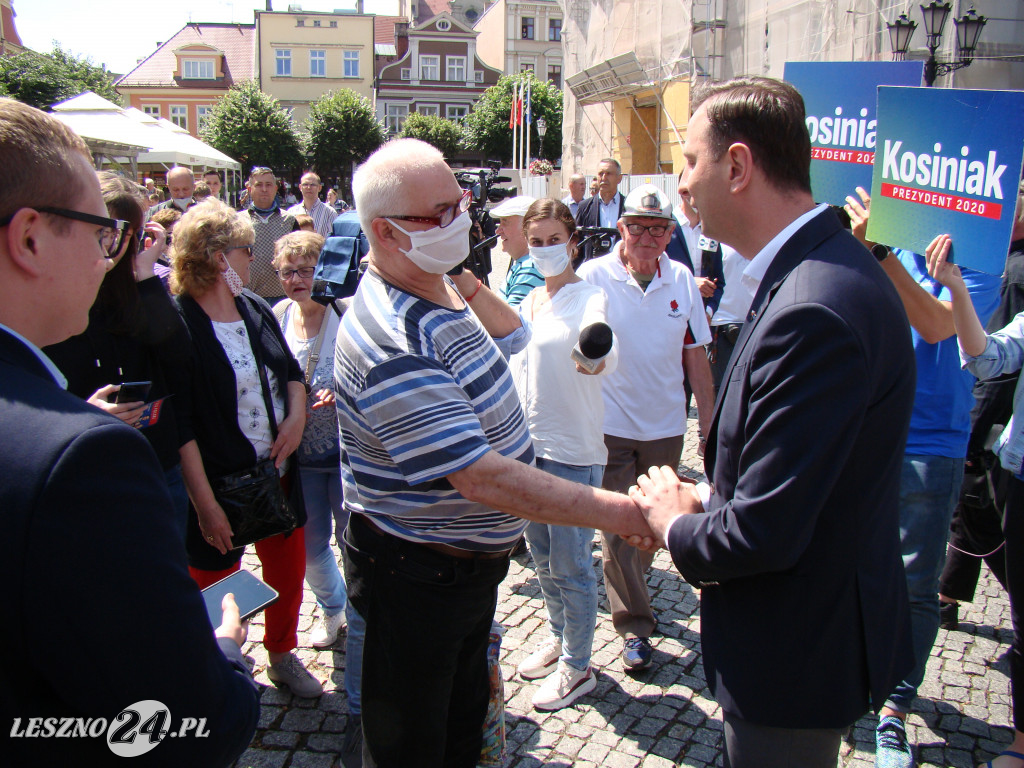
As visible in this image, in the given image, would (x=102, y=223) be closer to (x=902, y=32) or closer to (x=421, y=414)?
(x=421, y=414)

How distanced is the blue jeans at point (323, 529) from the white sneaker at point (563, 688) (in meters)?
1.04

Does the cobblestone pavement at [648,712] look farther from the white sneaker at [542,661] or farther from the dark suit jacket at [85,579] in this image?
the dark suit jacket at [85,579]

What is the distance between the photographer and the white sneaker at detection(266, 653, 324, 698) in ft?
10.5

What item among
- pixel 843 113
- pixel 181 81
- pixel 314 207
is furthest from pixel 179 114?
pixel 843 113

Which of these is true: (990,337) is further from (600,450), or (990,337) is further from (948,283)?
(600,450)

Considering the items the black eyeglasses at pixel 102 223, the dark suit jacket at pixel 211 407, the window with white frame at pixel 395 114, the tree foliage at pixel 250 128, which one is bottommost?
the dark suit jacket at pixel 211 407

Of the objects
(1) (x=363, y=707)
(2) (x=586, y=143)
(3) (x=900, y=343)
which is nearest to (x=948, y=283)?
(3) (x=900, y=343)

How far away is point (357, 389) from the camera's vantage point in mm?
1934

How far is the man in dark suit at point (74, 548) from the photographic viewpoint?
3.02 ft

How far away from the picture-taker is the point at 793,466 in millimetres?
1407

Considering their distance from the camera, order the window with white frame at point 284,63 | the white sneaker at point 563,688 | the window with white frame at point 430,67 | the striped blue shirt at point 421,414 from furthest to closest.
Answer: the window with white frame at point 430,67 → the window with white frame at point 284,63 → the white sneaker at point 563,688 → the striped blue shirt at point 421,414

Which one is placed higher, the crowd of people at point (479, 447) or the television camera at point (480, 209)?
A: the television camera at point (480, 209)

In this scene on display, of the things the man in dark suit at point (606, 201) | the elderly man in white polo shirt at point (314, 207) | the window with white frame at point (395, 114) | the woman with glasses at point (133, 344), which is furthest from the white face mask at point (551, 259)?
the window with white frame at point (395, 114)

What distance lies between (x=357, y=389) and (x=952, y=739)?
2.70 m
